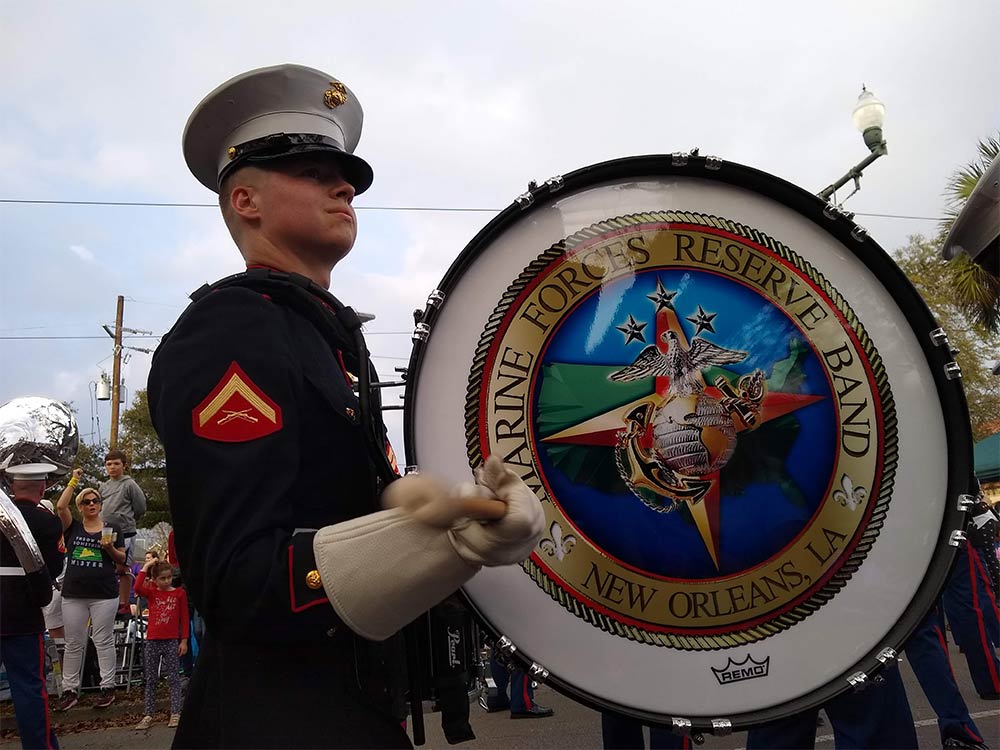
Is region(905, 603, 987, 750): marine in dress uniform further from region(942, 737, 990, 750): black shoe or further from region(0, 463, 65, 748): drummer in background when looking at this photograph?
region(0, 463, 65, 748): drummer in background

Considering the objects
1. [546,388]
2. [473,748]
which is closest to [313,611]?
[546,388]

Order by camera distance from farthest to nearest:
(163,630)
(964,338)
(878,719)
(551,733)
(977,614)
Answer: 1. (964,338)
2. (163,630)
3. (551,733)
4. (977,614)
5. (878,719)

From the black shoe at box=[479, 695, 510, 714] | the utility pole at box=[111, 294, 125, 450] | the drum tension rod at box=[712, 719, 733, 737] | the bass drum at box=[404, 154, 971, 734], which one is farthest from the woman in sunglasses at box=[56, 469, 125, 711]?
the utility pole at box=[111, 294, 125, 450]

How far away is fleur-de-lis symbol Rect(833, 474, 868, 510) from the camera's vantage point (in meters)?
1.55

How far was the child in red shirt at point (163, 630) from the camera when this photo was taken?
6.12 metres

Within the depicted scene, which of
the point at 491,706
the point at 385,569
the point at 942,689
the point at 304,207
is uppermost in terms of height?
the point at 304,207

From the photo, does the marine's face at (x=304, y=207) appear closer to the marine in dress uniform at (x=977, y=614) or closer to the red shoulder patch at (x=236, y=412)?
the red shoulder patch at (x=236, y=412)

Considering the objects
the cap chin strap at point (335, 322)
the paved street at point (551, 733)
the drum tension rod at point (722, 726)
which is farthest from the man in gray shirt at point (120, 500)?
the drum tension rod at point (722, 726)

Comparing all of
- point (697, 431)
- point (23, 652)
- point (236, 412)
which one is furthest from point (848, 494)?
point (23, 652)

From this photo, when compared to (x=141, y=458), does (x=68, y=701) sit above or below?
below

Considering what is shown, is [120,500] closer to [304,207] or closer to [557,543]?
[304,207]

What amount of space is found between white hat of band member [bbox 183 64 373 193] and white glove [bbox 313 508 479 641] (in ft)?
2.97

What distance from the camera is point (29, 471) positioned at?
14.7ft

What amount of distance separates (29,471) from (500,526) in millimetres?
4208
